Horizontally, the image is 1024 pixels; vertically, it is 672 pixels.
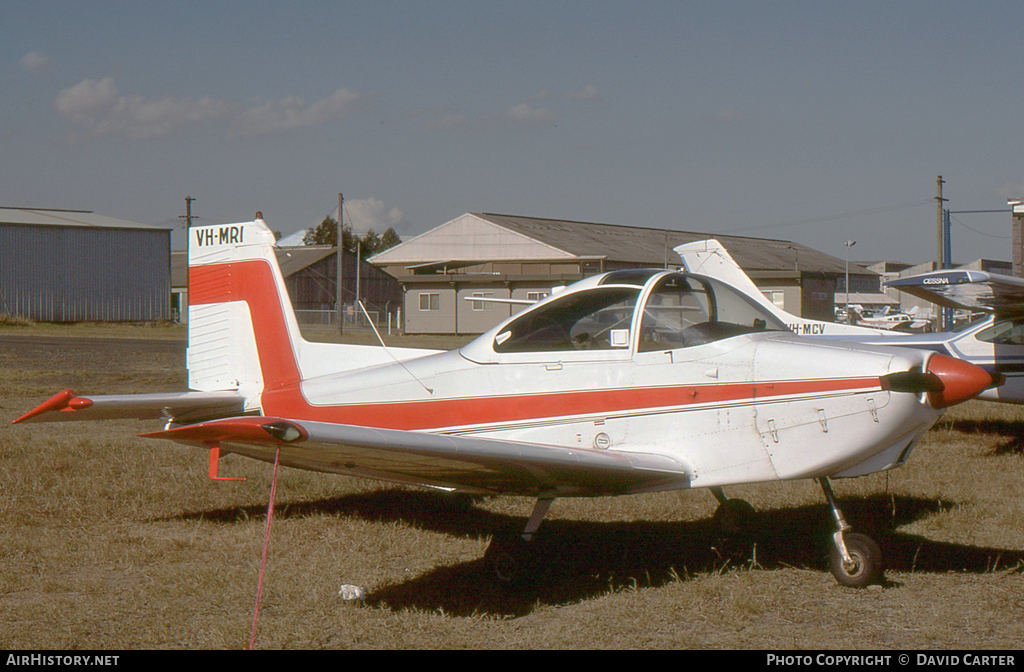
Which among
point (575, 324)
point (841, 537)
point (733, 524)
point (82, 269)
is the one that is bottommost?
point (733, 524)

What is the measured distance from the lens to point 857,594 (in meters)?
5.15

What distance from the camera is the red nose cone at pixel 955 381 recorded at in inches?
178

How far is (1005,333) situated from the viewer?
39.2ft

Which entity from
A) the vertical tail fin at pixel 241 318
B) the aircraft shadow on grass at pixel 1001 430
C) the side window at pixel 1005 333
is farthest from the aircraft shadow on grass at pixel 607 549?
the side window at pixel 1005 333

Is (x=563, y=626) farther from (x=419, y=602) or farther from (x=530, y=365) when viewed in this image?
(x=530, y=365)

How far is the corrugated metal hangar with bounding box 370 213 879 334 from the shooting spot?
4441 centimetres

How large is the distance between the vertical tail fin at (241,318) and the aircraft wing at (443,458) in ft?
6.28

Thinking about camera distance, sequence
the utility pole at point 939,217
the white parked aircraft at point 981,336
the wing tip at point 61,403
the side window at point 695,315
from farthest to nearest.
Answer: the utility pole at point 939,217, the white parked aircraft at point 981,336, the side window at point 695,315, the wing tip at point 61,403

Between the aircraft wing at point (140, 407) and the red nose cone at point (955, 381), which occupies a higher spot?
the red nose cone at point (955, 381)

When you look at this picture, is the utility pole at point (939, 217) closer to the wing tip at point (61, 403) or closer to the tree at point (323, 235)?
the wing tip at point (61, 403)

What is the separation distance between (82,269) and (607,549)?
1729 inches

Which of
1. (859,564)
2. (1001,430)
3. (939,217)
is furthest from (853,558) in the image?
(939,217)

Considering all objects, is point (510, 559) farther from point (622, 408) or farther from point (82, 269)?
point (82, 269)

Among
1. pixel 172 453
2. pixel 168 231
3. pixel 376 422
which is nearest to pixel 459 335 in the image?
pixel 168 231
